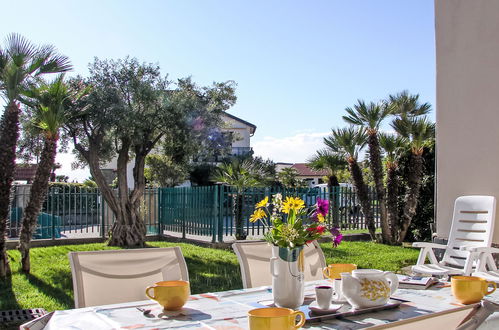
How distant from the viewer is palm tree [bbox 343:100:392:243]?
37.0ft

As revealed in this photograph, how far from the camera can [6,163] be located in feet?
23.5

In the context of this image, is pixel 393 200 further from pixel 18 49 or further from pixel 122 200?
pixel 18 49

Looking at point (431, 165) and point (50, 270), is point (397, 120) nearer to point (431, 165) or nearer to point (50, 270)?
point (431, 165)

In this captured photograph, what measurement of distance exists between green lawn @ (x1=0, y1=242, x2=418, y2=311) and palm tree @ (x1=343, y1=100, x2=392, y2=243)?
82cm

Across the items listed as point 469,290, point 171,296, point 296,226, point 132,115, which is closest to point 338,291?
point 296,226

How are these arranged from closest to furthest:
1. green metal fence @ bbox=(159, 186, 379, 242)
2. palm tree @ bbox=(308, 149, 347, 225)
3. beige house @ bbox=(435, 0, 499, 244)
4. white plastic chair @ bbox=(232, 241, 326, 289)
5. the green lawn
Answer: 1. white plastic chair @ bbox=(232, 241, 326, 289)
2. the green lawn
3. beige house @ bbox=(435, 0, 499, 244)
4. green metal fence @ bbox=(159, 186, 379, 242)
5. palm tree @ bbox=(308, 149, 347, 225)

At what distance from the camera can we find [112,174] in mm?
27703

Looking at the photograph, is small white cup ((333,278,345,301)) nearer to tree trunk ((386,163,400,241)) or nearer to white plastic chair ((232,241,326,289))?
white plastic chair ((232,241,326,289))

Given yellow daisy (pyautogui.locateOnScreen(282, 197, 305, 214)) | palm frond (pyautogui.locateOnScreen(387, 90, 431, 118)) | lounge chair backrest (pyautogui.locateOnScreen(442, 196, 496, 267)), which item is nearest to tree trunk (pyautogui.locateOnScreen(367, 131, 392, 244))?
palm frond (pyautogui.locateOnScreen(387, 90, 431, 118))

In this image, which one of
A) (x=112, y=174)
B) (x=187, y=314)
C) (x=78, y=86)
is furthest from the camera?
(x=112, y=174)

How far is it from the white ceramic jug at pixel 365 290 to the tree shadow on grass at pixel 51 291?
4274 mm

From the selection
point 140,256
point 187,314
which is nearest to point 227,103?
point 140,256

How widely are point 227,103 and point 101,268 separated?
970 centimetres

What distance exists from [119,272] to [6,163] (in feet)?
17.2
